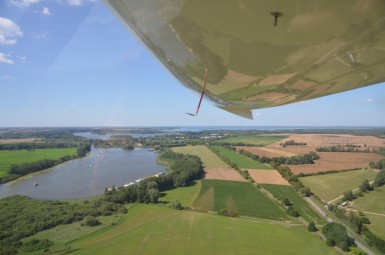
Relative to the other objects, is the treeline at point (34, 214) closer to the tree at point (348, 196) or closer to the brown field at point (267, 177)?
the brown field at point (267, 177)

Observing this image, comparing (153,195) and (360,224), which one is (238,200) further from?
(360,224)

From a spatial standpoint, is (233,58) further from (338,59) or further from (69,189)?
(69,189)

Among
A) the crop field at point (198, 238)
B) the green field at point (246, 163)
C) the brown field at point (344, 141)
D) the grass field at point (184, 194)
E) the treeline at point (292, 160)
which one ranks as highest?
the brown field at point (344, 141)

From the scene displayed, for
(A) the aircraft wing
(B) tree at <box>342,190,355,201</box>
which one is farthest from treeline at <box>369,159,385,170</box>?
(A) the aircraft wing

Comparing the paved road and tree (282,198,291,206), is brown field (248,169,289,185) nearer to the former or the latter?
the paved road

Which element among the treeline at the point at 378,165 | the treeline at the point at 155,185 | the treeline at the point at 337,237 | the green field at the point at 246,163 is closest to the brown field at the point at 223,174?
the treeline at the point at 155,185

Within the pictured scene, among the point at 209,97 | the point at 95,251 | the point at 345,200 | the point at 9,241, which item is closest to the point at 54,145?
the point at 9,241
